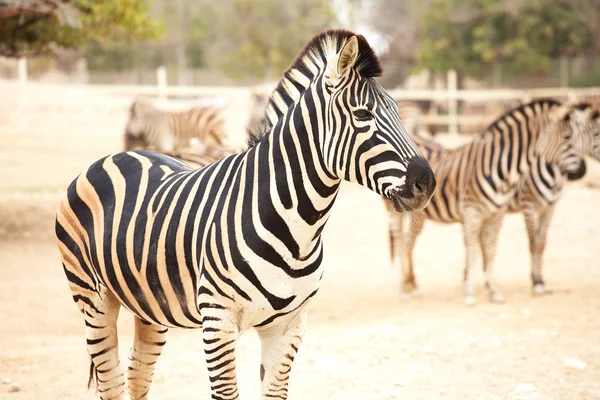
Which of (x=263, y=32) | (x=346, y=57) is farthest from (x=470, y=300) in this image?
(x=263, y=32)

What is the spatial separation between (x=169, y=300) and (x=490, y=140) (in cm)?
591

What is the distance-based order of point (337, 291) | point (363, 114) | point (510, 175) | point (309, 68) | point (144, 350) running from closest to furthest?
point (363, 114), point (309, 68), point (144, 350), point (510, 175), point (337, 291)

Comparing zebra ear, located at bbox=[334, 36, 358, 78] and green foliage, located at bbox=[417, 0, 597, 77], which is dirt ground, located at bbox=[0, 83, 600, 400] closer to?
zebra ear, located at bbox=[334, 36, 358, 78]

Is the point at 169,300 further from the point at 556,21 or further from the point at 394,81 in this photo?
the point at 394,81

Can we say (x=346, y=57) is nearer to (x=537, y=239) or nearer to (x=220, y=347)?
(x=220, y=347)

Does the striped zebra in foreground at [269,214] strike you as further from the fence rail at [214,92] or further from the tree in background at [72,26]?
the fence rail at [214,92]

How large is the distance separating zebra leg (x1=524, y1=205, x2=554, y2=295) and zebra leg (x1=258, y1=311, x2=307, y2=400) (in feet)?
19.1

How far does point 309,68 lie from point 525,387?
295 cm

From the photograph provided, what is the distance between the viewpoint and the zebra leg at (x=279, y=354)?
3.70m

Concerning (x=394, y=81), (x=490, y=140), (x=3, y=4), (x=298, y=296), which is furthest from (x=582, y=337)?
(x=394, y=81)

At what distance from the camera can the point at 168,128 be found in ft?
55.6

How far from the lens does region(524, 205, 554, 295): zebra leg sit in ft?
29.1

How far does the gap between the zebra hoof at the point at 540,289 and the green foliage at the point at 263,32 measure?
33.3m

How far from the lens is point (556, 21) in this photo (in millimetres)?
33438
